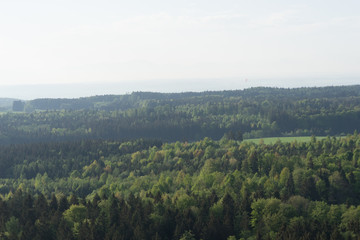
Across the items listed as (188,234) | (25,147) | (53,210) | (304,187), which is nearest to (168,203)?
(188,234)

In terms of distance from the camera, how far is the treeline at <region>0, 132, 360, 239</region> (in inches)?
2982

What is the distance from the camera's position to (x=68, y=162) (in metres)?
161

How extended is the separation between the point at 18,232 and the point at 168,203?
28.2m

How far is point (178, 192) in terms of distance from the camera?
3952 inches

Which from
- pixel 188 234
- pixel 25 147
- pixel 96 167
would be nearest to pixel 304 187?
pixel 188 234

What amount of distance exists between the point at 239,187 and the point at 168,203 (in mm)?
24305

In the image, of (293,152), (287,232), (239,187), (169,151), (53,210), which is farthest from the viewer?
(169,151)

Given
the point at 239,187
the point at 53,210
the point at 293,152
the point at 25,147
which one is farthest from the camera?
the point at 25,147

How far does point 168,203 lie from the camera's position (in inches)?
3423

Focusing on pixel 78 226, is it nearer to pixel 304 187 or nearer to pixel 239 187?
pixel 239 187

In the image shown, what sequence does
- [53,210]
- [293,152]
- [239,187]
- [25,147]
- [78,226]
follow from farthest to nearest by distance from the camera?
1. [25,147]
2. [293,152]
3. [239,187]
4. [53,210]
5. [78,226]

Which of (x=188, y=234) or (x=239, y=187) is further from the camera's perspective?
(x=239, y=187)

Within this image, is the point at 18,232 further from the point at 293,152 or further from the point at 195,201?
the point at 293,152

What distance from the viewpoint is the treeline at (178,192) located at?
249ft
